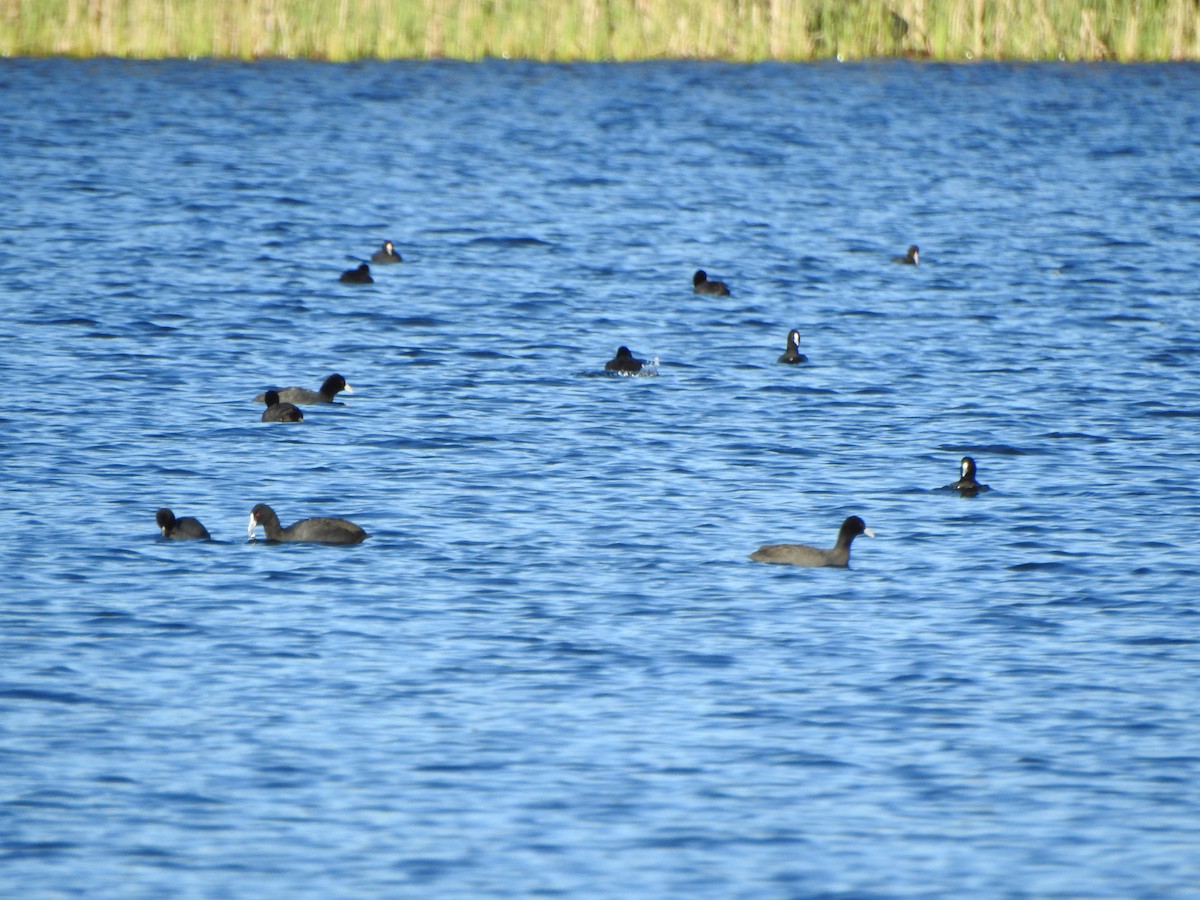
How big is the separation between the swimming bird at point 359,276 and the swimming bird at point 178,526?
556 inches

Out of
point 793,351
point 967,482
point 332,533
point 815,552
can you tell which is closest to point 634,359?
point 793,351

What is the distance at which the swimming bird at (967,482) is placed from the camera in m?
18.1

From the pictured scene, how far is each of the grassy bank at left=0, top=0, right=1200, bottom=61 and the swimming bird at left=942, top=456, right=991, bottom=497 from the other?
30262 millimetres

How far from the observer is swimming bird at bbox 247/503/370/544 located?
16.2 m

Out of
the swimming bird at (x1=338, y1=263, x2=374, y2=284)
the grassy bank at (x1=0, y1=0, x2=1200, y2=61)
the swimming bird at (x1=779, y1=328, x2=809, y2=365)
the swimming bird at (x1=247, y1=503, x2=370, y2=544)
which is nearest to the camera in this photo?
the swimming bird at (x1=247, y1=503, x2=370, y2=544)

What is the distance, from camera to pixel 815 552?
51.5 feet

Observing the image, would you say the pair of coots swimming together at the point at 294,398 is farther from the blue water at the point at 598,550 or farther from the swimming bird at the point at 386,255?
the swimming bird at the point at 386,255

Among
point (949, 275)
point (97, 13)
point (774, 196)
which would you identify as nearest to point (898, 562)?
point (949, 275)

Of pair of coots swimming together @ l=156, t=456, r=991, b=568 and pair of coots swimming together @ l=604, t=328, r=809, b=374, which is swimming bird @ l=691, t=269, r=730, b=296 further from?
pair of coots swimming together @ l=156, t=456, r=991, b=568

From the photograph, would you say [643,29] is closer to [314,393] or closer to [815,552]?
[314,393]

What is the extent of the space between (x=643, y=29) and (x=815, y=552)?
33.6 m

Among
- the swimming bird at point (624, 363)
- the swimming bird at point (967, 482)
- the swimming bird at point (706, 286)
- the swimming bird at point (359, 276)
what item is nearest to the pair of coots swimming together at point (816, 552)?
the swimming bird at point (967, 482)

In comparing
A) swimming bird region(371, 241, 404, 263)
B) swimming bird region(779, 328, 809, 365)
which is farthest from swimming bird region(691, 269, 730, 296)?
swimming bird region(371, 241, 404, 263)

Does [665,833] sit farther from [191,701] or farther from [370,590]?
[370,590]
